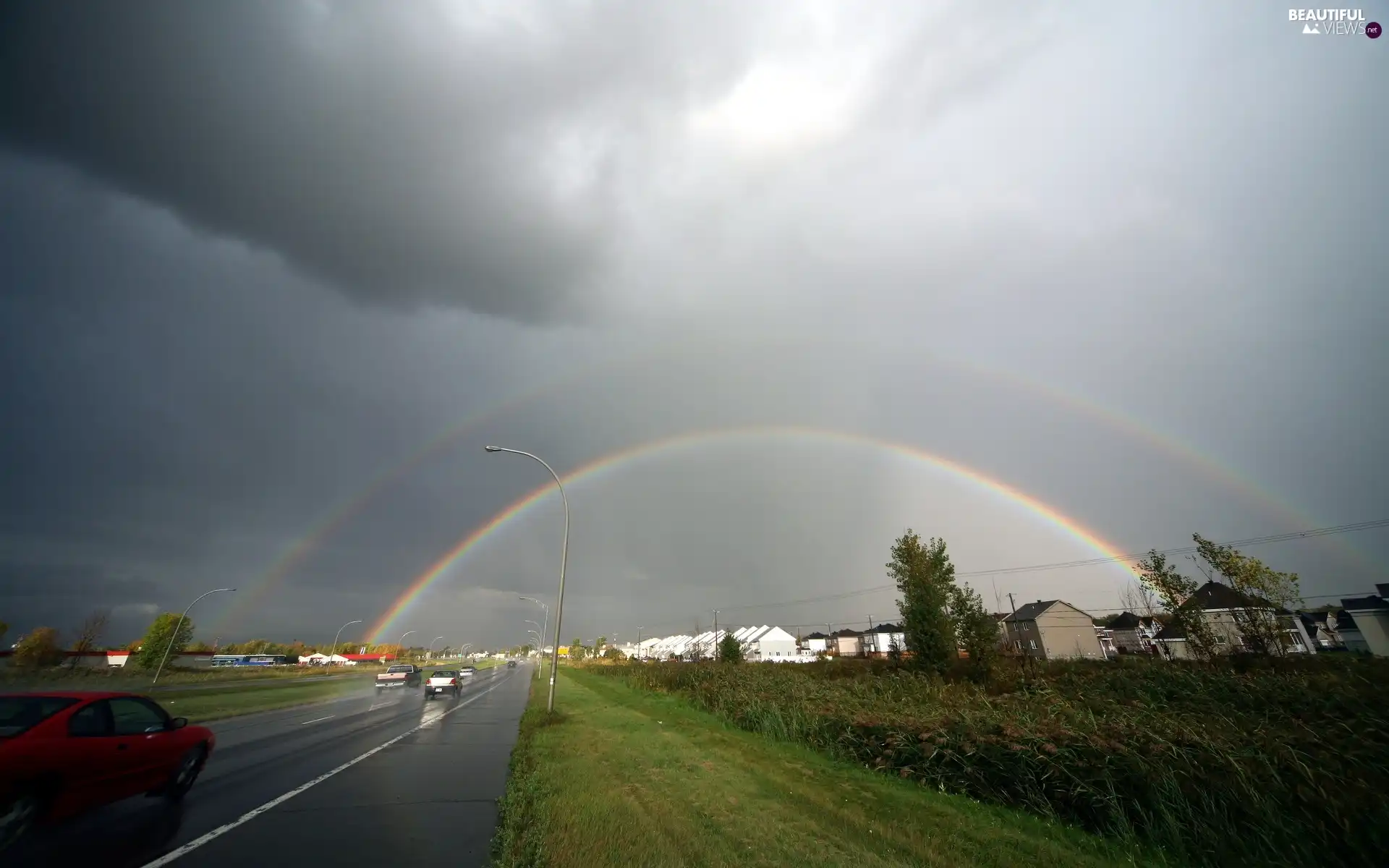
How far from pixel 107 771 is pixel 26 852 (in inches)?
56.0

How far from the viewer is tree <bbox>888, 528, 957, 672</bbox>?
33094mm

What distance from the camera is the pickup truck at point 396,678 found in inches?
2050

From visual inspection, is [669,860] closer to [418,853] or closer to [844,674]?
[418,853]

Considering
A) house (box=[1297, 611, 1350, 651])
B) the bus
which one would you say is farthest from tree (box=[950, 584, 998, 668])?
the bus

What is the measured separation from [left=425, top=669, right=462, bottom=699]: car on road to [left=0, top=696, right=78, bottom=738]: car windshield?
108 feet

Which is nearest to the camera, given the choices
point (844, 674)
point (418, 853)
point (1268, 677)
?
point (418, 853)

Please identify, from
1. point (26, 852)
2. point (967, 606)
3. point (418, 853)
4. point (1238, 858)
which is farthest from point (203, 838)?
point (967, 606)

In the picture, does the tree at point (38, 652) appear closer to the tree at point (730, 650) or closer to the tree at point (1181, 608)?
the tree at point (730, 650)

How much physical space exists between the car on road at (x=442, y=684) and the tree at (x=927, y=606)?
29973 millimetres

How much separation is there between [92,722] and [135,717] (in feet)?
4.34

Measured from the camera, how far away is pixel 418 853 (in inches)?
281

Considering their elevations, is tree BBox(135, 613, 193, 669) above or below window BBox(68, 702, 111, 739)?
above

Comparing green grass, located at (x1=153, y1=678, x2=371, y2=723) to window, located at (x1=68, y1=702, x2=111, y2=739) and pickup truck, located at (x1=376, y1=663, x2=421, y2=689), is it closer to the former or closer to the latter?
pickup truck, located at (x1=376, y1=663, x2=421, y2=689)

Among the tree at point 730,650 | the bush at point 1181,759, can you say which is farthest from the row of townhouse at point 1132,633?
the bush at point 1181,759
